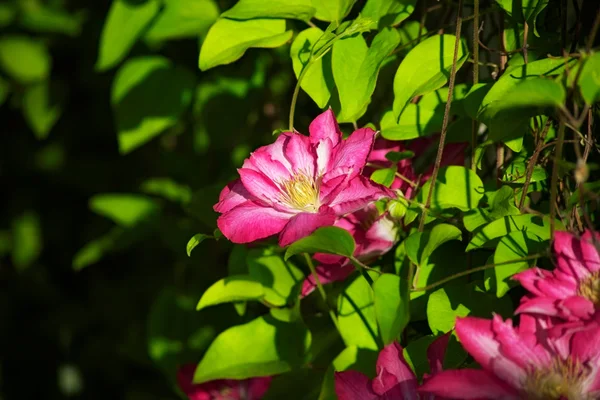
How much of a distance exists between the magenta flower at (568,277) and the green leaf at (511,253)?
0.03m

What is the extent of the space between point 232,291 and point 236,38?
26 cm

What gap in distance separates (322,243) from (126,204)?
80 centimetres

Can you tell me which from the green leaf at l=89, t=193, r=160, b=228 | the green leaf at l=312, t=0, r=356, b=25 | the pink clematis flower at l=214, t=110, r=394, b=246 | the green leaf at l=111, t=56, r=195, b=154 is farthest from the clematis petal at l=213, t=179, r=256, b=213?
the green leaf at l=89, t=193, r=160, b=228

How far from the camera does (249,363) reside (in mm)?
838

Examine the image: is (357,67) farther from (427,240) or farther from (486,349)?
(486,349)

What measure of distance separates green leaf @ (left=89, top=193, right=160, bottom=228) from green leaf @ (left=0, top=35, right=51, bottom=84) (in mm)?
446

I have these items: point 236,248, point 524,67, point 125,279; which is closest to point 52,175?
point 125,279

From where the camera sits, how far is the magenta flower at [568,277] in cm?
61

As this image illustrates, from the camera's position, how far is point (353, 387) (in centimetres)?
68

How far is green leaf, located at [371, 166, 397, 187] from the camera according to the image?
76 cm

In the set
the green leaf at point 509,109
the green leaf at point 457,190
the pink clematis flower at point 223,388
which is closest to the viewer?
the green leaf at point 509,109

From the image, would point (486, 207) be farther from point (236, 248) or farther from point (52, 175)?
point (52, 175)

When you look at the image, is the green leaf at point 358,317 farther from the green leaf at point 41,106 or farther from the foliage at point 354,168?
the green leaf at point 41,106

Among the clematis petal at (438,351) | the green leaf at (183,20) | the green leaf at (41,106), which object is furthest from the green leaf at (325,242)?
the green leaf at (41,106)
